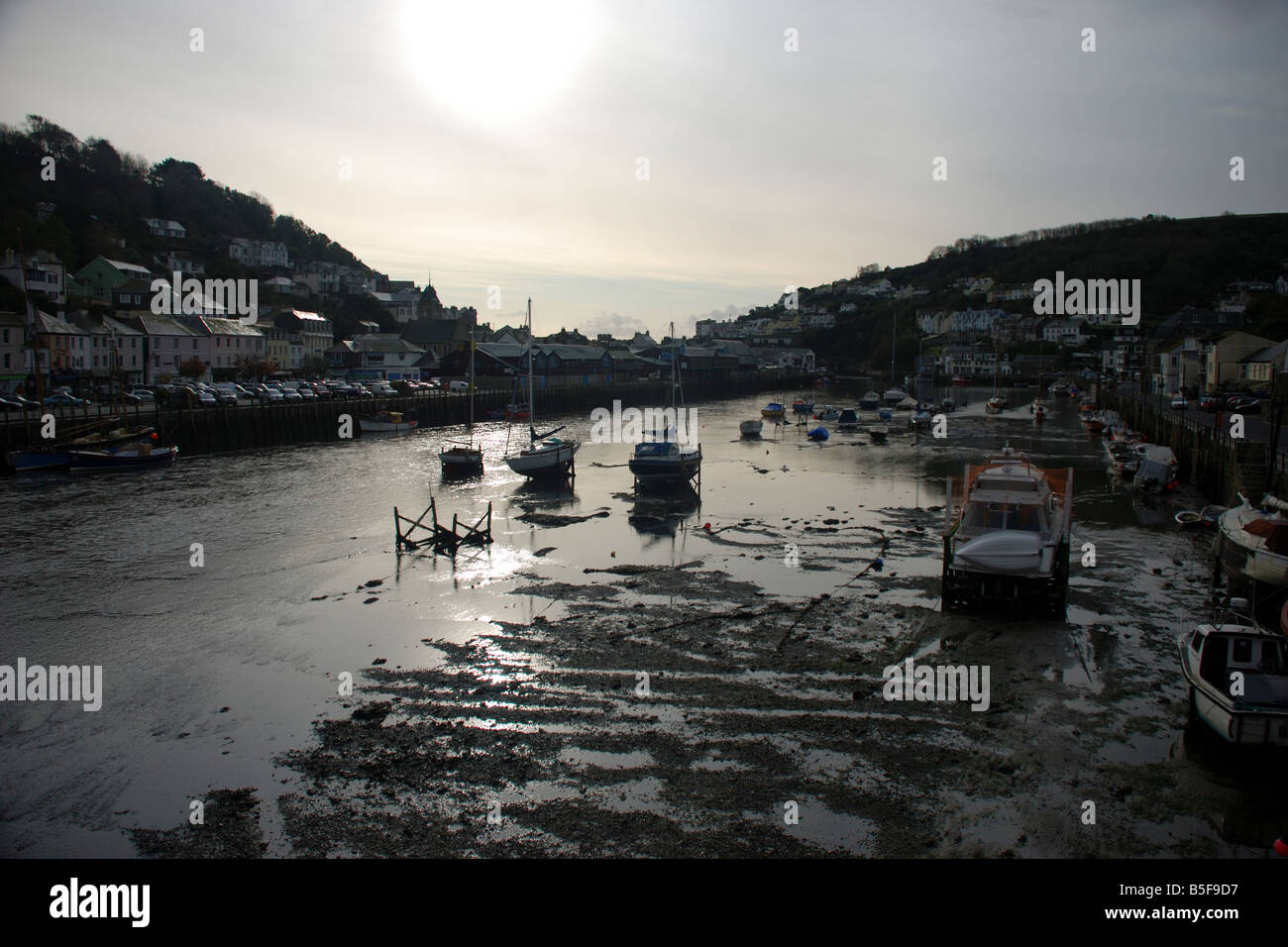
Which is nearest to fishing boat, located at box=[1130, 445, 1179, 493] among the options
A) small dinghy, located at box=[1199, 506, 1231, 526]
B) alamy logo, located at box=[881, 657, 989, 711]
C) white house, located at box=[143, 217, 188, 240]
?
small dinghy, located at box=[1199, 506, 1231, 526]

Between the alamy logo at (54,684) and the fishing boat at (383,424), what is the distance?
148 feet

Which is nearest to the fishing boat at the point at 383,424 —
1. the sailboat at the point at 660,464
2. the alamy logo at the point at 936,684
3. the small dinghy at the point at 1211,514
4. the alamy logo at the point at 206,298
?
the alamy logo at the point at 206,298

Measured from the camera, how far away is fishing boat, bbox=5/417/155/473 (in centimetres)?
3809

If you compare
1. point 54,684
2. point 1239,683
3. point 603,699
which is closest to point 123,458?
point 54,684

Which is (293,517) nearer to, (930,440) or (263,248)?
(930,440)

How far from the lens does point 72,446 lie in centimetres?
4022

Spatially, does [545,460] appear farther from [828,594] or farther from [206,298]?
[206,298]

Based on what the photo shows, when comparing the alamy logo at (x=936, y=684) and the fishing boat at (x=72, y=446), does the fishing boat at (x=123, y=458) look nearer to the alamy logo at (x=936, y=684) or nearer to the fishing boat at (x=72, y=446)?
the fishing boat at (x=72, y=446)
